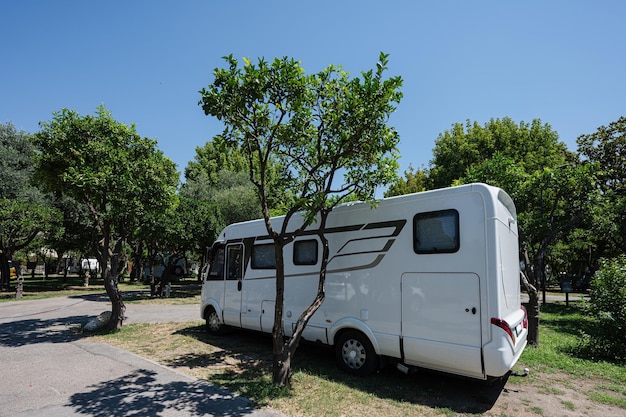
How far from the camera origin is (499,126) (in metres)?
23.3

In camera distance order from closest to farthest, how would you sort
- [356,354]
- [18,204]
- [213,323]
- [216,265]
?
[356,354] → [216,265] → [213,323] → [18,204]

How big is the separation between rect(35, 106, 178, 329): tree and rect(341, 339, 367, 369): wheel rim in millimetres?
6914

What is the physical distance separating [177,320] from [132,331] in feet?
7.38

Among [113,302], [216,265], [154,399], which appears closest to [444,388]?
[154,399]

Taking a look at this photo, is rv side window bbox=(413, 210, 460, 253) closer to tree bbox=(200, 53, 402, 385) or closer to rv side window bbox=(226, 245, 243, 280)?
tree bbox=(200, 53, 402, 385)

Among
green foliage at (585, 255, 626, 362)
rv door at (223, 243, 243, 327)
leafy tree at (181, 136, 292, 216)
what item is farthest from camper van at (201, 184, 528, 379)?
leafy tree at (181, 136, 292, 216)

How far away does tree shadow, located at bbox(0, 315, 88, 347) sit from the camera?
934cm

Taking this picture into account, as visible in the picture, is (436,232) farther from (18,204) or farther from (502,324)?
(18,204)

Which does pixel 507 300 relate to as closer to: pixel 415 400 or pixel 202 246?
pixel 415 400

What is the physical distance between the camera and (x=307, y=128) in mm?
6488

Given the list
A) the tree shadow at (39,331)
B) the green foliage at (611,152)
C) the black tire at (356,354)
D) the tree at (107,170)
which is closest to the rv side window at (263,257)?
the black tire at (356,354)

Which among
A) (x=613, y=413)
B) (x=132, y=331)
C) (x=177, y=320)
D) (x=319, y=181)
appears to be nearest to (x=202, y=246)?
(x=177, y=320)

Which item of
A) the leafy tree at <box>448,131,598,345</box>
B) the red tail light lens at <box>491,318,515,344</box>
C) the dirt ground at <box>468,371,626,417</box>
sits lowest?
the dirt ground at <box>468,371,626,417</box>

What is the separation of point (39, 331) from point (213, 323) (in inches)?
203
